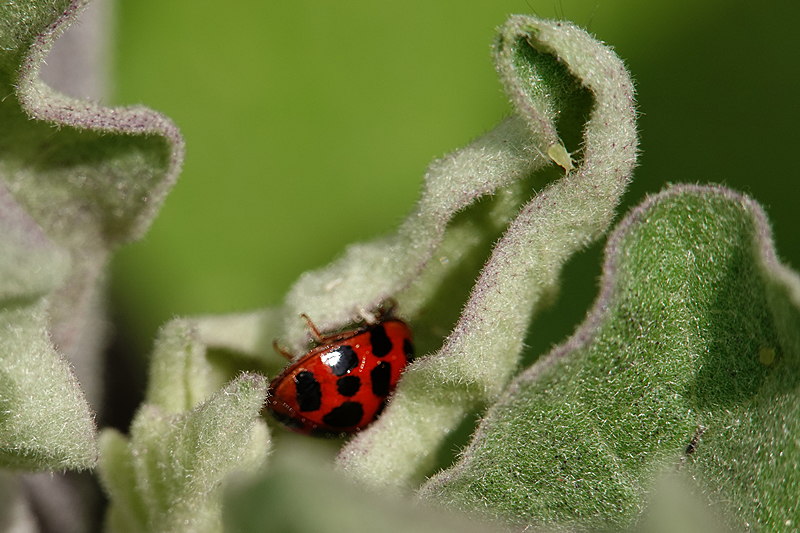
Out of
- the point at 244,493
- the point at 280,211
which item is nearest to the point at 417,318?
the point at 244,493

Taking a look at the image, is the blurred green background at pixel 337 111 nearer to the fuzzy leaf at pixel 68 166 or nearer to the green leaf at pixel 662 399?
the fuzzy leaf at pixel 68 166

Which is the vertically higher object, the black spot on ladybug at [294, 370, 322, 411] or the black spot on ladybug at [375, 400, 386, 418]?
the black spot on ladybug at [294, 370, 322, 411]

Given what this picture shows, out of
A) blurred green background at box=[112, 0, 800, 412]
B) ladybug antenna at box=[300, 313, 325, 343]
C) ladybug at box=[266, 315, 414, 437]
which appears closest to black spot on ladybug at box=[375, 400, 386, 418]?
ladybug at box=[266, 315, 414, 437]

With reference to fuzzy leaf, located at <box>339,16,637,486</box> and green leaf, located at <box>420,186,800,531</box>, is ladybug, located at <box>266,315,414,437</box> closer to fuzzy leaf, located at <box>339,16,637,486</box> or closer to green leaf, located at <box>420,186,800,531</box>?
fuzzy leaf, located at <box>339,16,637,486</box>

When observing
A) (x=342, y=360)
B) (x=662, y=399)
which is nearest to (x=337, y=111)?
(x=342, y=360)

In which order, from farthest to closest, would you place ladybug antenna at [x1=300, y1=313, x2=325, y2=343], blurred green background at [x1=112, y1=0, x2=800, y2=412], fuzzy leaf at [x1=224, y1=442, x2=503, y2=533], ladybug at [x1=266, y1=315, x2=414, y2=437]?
blurred green background at [x1=112, y1=0, x2=800, y2=412] < ladybug at [x1=266, y1=315, x2=414, y2=437] < ladybug antenna at [x1=300, y1=313, x2=325, y2=343] < fuzzy leaf at [x1=224, y1=442, x2=503, y2=533]

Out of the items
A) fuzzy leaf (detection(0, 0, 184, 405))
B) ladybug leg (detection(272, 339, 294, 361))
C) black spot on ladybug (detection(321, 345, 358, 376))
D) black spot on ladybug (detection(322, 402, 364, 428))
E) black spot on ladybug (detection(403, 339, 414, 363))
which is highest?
fuzzy leaf (detection(0, 0, 184, 405))

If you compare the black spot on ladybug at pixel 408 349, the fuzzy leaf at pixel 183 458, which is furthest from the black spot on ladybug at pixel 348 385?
the fuzzy leaf at pixel 183 458

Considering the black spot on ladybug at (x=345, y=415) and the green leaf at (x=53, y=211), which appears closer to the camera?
the green leaf at (x=53, y=211)
